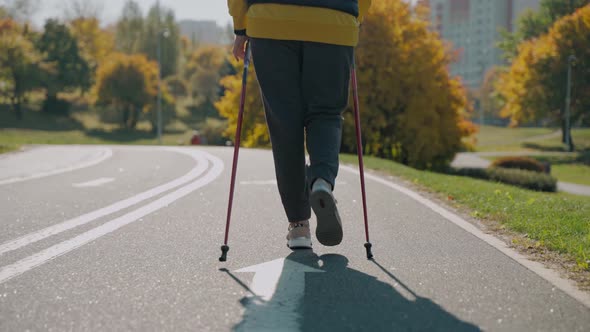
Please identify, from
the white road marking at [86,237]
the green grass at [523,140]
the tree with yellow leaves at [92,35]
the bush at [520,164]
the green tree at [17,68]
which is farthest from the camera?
the tree with yellow leaves at [92,35]

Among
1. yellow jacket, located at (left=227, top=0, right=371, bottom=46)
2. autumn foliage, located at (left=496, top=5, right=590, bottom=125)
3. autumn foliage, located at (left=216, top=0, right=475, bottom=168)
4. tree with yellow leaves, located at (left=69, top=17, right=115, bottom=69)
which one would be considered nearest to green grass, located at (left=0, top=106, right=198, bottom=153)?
tree with yellow leaves, located at (left=69, top=17, right=115, bottom=69)

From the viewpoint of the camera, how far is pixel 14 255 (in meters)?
3.87

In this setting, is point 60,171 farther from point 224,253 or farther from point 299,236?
point 224,253

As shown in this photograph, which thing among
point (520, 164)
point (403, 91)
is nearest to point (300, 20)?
point (403, 91)

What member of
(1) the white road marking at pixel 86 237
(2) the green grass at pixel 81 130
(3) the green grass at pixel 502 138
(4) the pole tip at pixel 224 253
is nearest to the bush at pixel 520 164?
(1) the white road marking at pixel 86 237

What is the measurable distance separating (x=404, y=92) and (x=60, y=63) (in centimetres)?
4561

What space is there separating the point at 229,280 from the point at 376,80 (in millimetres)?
24714

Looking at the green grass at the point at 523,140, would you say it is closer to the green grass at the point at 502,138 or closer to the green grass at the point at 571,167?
the green grass at the point at 502,138

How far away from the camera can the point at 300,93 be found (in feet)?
13.7

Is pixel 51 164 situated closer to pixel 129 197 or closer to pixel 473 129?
pixel 129 197

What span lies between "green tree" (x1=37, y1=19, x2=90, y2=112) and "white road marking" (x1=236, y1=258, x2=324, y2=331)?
205 ft

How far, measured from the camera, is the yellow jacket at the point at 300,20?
13.2 ft

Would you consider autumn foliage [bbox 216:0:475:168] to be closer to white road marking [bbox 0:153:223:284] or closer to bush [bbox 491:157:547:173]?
bush [bbox 491:157:547:173]

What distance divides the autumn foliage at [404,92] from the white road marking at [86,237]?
2040cm
